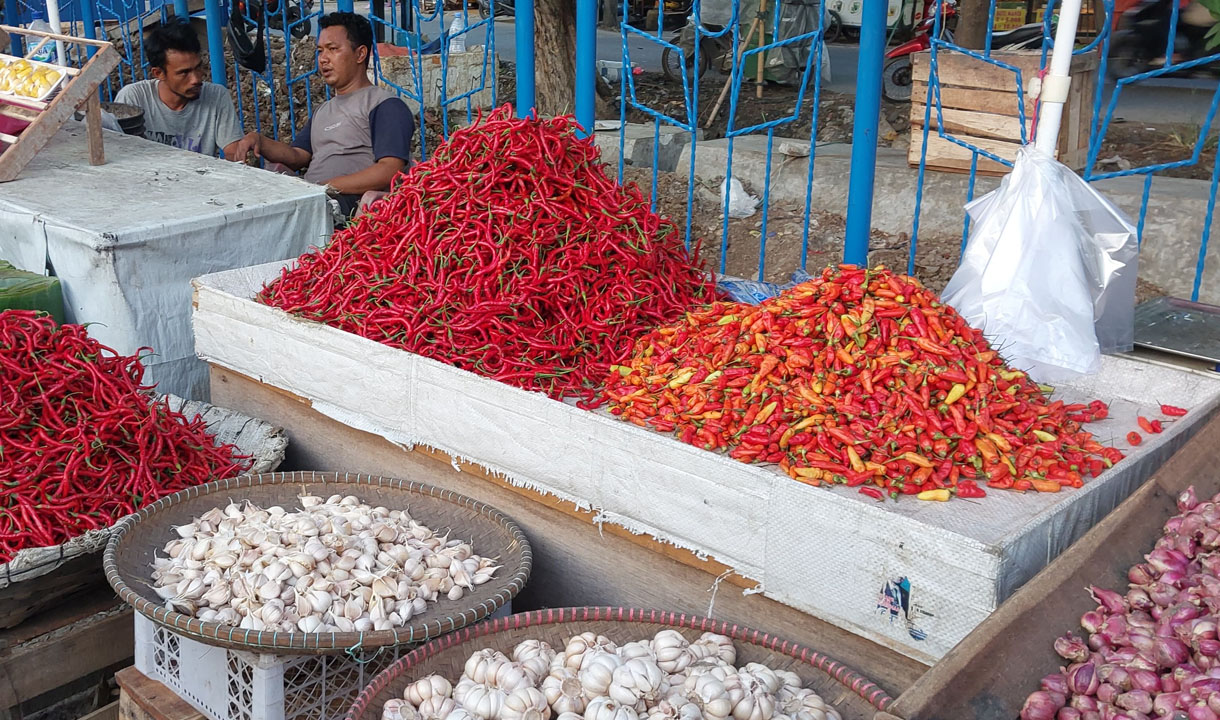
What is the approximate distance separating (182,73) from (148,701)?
3.79 meters

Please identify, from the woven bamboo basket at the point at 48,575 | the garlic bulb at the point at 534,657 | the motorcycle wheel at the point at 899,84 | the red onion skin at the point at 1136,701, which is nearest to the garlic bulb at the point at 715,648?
the garlic bulb at the point at 534,657

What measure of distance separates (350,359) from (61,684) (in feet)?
3.54

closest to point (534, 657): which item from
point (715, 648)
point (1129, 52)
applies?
point (715, 648)

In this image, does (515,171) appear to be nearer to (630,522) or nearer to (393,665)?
(630,522)

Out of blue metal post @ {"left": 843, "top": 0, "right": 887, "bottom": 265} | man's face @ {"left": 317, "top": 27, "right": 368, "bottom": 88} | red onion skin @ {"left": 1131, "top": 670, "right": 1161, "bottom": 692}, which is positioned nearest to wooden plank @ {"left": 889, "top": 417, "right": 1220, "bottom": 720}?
red onion skin @ {"left": 1131, "top": 670, "right": 1161, "bottom": 692}

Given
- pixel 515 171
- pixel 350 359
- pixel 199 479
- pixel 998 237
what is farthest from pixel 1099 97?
pixel 199 479

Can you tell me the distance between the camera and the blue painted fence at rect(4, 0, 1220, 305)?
3.22 metres

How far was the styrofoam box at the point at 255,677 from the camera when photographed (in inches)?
81.7

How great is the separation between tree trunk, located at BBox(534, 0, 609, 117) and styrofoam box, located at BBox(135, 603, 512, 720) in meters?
5.23

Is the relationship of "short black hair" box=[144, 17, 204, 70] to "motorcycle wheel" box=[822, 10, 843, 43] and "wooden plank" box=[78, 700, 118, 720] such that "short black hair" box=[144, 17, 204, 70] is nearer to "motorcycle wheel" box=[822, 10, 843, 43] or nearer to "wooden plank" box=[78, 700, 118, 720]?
"wooden plank" box=[78, 700, 118, 720]

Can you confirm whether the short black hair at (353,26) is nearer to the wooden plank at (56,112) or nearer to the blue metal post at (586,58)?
the wooden plank at (56,112)

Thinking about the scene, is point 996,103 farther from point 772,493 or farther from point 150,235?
point 150,235

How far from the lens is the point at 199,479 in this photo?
280 cm

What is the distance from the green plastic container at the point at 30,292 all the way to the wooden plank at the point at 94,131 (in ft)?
3.17
